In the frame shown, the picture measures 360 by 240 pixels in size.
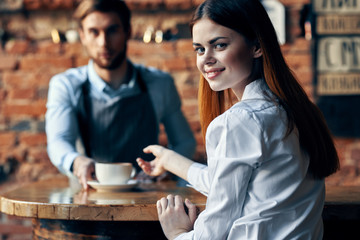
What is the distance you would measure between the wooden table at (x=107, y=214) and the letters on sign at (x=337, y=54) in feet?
4.88

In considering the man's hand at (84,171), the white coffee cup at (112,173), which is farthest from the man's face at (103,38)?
the white coffee cup at (112,173)

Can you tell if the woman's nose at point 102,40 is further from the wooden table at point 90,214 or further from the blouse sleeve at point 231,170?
the blouse sleeve at point 231,170

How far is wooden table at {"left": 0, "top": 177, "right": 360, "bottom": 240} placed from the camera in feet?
3.88

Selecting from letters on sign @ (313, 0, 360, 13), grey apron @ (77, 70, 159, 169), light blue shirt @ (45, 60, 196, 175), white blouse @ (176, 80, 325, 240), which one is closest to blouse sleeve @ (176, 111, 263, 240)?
white blouse @ (176, 80, 325, 240)

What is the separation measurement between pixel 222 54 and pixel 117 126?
1166 millimetres

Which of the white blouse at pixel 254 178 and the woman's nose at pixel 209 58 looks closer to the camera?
the white blouse at pixel 254 178

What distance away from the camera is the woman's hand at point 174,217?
1075 millimetres

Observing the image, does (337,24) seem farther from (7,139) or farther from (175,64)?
(7,139)

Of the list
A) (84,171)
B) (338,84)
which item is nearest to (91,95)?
(84,171)

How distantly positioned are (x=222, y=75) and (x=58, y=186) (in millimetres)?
828

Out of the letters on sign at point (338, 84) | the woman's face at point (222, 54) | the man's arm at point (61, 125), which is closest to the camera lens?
the woman's face at point (222, 54)

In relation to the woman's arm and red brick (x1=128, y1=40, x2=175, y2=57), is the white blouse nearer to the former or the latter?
the woman's arm

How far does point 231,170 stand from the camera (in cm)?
91

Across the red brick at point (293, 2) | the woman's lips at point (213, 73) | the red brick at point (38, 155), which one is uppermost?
the red brick at point (293, 2)
